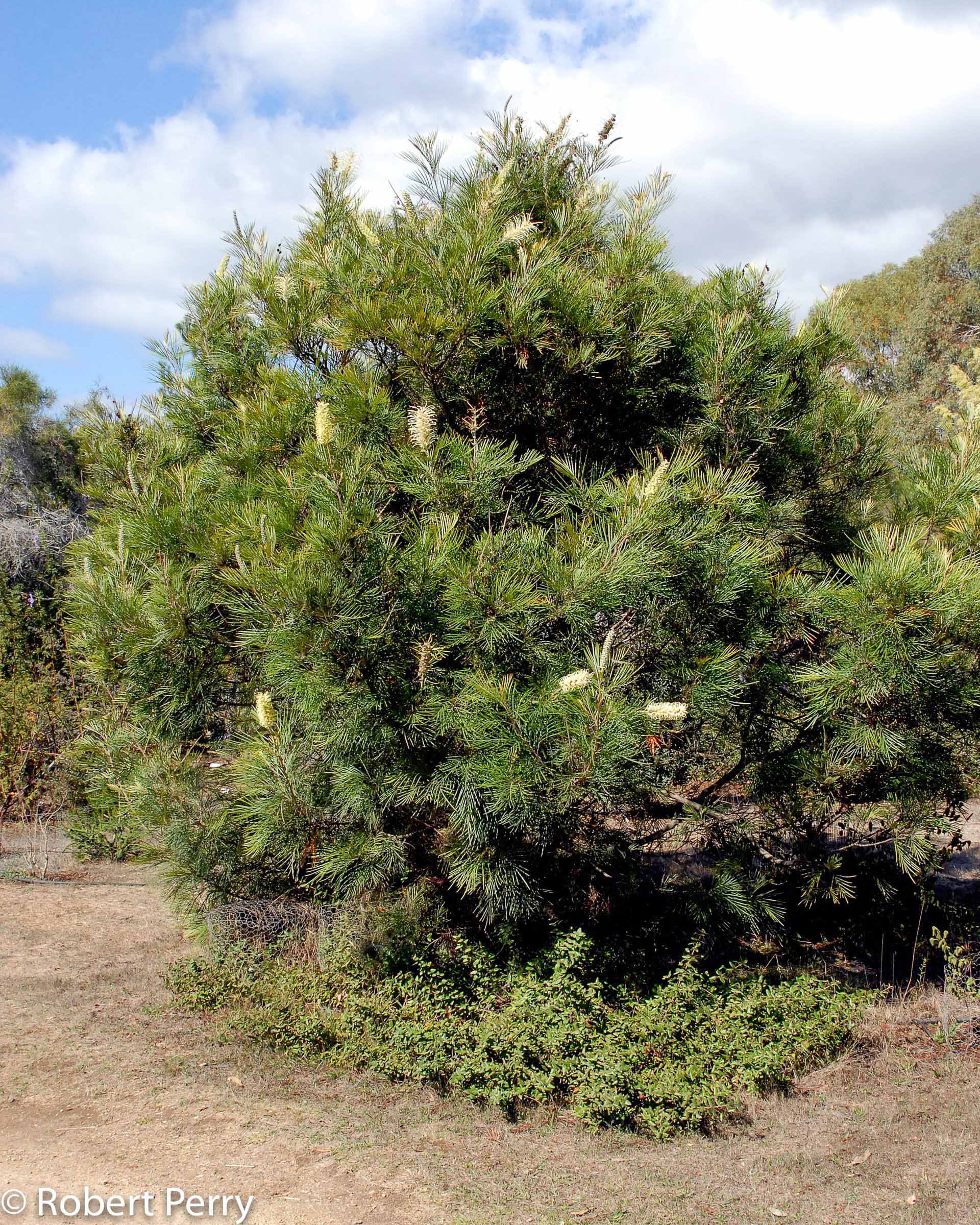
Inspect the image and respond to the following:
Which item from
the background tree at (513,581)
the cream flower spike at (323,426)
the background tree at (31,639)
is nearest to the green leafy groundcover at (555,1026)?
the background tree at (513,581)

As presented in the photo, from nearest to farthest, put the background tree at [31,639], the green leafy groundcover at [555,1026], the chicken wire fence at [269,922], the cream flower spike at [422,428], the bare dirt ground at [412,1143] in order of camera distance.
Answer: the bare dirt ground at [412,1143]
the cream flower spike at [422,428]
the green leafy groundcover at [555,1026]
the chicken wire fence at [269,922]
the background tree at [31,639]

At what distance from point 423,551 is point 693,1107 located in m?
2.60

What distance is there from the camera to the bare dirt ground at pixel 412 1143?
3141 millimetres

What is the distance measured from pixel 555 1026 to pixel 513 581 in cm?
209

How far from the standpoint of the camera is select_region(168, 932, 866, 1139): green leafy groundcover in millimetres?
3826

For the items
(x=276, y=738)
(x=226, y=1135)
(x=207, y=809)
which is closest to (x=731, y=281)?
(x=276, y=738)

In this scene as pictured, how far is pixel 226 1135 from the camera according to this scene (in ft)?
11.5

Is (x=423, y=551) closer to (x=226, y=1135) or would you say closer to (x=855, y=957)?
(x=226, y=1135)

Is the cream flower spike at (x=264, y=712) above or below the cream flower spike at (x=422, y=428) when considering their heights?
below

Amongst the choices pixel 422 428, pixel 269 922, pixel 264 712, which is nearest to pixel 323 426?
pixel 422 428

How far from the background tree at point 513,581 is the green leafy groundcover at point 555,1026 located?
15.2 inches

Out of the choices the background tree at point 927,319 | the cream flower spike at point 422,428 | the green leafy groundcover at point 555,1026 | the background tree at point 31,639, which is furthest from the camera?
the background tree at point 927,319

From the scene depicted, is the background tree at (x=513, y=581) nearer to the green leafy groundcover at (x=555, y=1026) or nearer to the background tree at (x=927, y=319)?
the green leafy groundcover at (x=555, y=1026)

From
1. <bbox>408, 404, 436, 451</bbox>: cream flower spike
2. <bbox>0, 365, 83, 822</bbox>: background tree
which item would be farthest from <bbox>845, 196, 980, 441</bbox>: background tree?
<bbox>408, 404, 436, 451</bbox>: cream flower spike
